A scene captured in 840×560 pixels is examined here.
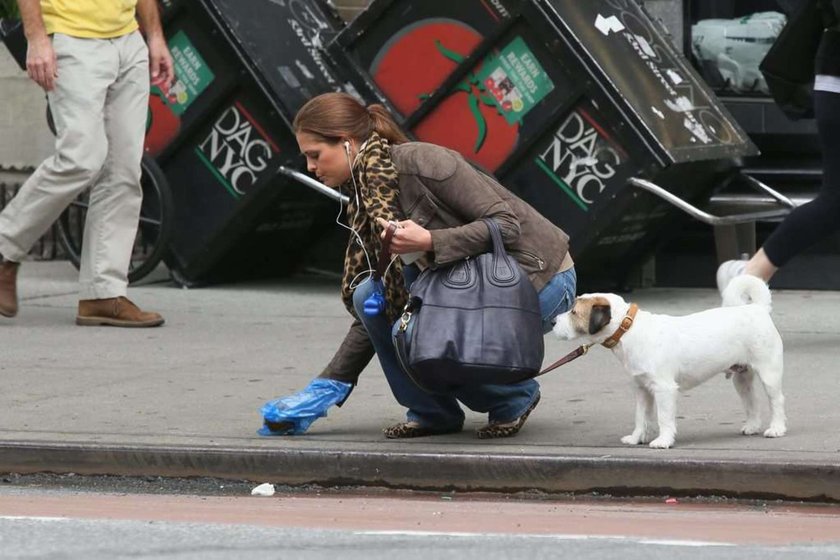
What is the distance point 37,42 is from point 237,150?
172 centimetres

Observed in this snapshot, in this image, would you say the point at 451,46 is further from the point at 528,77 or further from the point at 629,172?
the point at 629,172

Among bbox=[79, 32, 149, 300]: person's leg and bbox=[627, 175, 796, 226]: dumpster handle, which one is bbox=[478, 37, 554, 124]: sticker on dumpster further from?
bbox=[79, 32, 149, 300]: person's leg

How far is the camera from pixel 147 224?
9828 mm

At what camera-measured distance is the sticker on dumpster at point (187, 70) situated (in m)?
9.49

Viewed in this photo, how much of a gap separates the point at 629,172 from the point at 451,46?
3.66ft

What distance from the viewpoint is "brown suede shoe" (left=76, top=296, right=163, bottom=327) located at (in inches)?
340

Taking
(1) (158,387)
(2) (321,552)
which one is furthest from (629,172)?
(2) (321,552)

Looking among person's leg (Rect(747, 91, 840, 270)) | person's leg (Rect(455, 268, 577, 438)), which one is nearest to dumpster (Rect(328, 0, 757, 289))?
person's leg (Rect(747, 91, 840, 270))

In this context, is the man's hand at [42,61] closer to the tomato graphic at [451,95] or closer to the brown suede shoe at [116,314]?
the brown suede shoe at [116,314]

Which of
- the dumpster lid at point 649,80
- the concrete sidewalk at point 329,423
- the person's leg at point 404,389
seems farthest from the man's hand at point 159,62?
the person's leg at point 404,389

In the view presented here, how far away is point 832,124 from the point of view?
756 cm

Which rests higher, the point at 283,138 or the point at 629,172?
the point at 629,172

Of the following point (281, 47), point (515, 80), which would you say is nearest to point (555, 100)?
point (515, 80)

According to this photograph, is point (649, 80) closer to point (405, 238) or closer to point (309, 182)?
point (309, 182)
